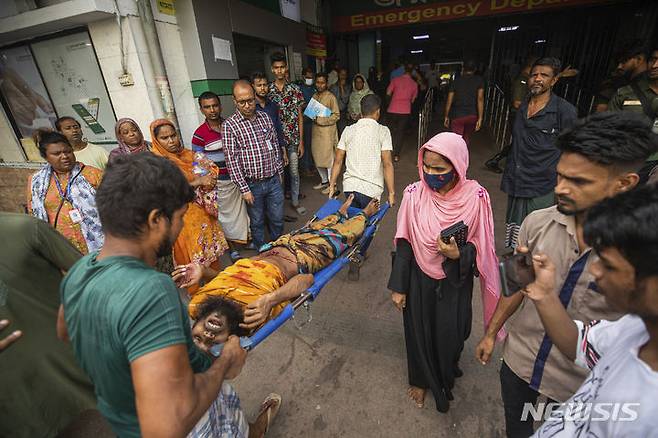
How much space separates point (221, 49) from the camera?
4.38m

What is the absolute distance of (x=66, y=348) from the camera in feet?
5.67

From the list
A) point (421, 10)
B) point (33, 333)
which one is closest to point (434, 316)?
point (33, 333)

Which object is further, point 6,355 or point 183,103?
point 183,103

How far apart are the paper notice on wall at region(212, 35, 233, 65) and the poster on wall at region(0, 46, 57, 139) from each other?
7.96 feet

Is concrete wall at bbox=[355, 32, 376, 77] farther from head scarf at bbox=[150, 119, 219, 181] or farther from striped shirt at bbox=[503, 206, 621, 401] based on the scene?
A: striped shirt at bbox=[503, 206, 621, 401]

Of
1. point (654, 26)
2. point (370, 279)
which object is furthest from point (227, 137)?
point (654, 26)

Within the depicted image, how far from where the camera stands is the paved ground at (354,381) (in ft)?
6.02

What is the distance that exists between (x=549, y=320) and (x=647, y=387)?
12.4 inches

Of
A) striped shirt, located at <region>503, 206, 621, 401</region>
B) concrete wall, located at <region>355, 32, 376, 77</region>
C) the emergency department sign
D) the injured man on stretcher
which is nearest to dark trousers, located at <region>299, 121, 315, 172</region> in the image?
the injured man on stretcher

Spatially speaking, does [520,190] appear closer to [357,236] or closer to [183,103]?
[357,236]

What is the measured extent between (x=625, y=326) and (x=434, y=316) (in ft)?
3.36

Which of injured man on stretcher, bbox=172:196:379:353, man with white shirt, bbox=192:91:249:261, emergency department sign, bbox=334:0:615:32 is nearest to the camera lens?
injured man on stretcher, bbox=172:196:379:353

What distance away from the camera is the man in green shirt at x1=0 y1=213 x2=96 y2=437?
148 cm

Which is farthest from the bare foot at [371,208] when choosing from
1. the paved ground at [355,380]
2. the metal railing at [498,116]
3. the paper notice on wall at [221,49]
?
the metal railing at [498,116]
